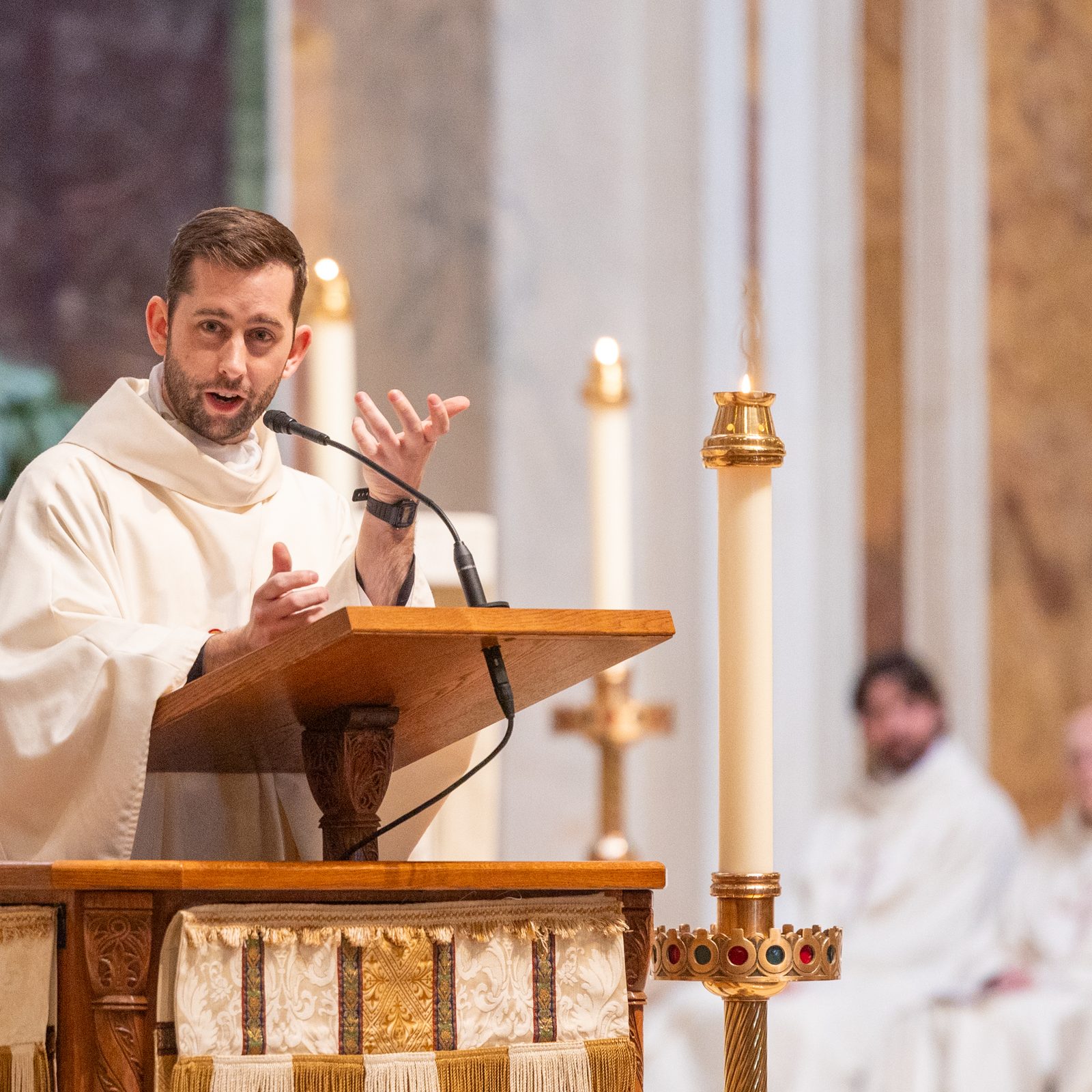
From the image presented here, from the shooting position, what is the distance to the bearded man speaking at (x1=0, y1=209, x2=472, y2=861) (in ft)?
7.31

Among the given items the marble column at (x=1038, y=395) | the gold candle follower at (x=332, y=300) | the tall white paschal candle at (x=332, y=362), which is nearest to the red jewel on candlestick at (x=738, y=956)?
the tall white paschal candle at (x=332, y=362)

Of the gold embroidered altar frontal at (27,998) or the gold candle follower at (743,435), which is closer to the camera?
the gold embroidered altar frontal at (27,998)

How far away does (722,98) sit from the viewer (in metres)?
7.04

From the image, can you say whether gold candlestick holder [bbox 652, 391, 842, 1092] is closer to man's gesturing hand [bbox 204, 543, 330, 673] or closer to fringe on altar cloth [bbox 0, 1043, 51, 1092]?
man's gesturing hand [bbox 204, 543, 330, 673]

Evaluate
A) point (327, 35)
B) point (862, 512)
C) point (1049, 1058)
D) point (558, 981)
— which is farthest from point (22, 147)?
point (558, 981)

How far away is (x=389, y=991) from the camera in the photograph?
201 cm

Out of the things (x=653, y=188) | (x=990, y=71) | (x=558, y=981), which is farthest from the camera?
(x=990, y=71)

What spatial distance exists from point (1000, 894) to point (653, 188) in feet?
8.80

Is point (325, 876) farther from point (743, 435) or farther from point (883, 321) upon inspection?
point (883, 321)

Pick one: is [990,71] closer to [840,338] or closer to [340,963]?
[840,338]

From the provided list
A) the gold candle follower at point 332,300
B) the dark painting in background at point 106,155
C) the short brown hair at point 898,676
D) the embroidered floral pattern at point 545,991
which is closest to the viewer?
the embroidered floral pattern at point 545,991

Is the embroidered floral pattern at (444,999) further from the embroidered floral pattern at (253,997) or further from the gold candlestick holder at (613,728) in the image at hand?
the gold candlestick holder at (613,728)

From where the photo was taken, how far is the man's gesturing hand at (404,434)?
2.24 metres

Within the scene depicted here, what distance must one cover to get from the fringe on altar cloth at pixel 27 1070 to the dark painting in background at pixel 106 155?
410 cm
